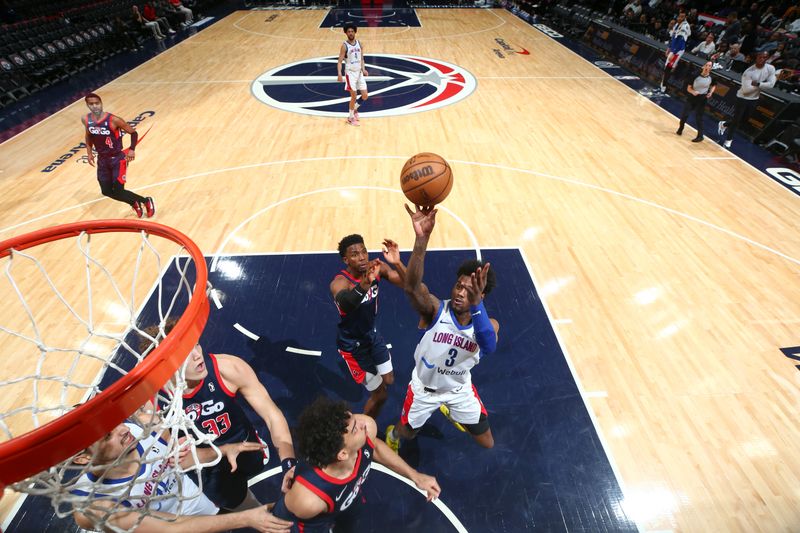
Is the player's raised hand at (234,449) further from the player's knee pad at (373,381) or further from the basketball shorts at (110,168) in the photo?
the basketball shorts at (110,168)

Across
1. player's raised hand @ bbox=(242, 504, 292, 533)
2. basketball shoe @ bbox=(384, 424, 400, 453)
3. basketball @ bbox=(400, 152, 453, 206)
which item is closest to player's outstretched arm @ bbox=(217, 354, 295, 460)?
player's raised hand @ bbox=(242, 504, 292, 533)

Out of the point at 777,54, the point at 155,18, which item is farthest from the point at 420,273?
the point at 155,18

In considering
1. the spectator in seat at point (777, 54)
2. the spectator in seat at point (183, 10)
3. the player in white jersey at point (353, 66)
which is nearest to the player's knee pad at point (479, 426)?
the player in white jersey at point (353, 66)

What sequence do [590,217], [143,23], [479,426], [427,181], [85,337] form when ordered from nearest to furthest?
[479,426] → [427,181] → [85,337] → [590,217] → [143,23]

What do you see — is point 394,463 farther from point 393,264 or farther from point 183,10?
point 183,10

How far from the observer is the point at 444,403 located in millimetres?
3182

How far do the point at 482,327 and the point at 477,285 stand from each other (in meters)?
0.30

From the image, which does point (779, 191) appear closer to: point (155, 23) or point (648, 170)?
point (648, 170)

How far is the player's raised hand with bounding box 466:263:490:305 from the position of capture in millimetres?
2672

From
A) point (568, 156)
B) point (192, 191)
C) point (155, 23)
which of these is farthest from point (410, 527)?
point (155, 23)

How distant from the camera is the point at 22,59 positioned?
11867mm

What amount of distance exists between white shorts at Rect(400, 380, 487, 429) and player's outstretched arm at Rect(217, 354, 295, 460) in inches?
38.4

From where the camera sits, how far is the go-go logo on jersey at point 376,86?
34.5ft

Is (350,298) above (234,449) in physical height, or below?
above
